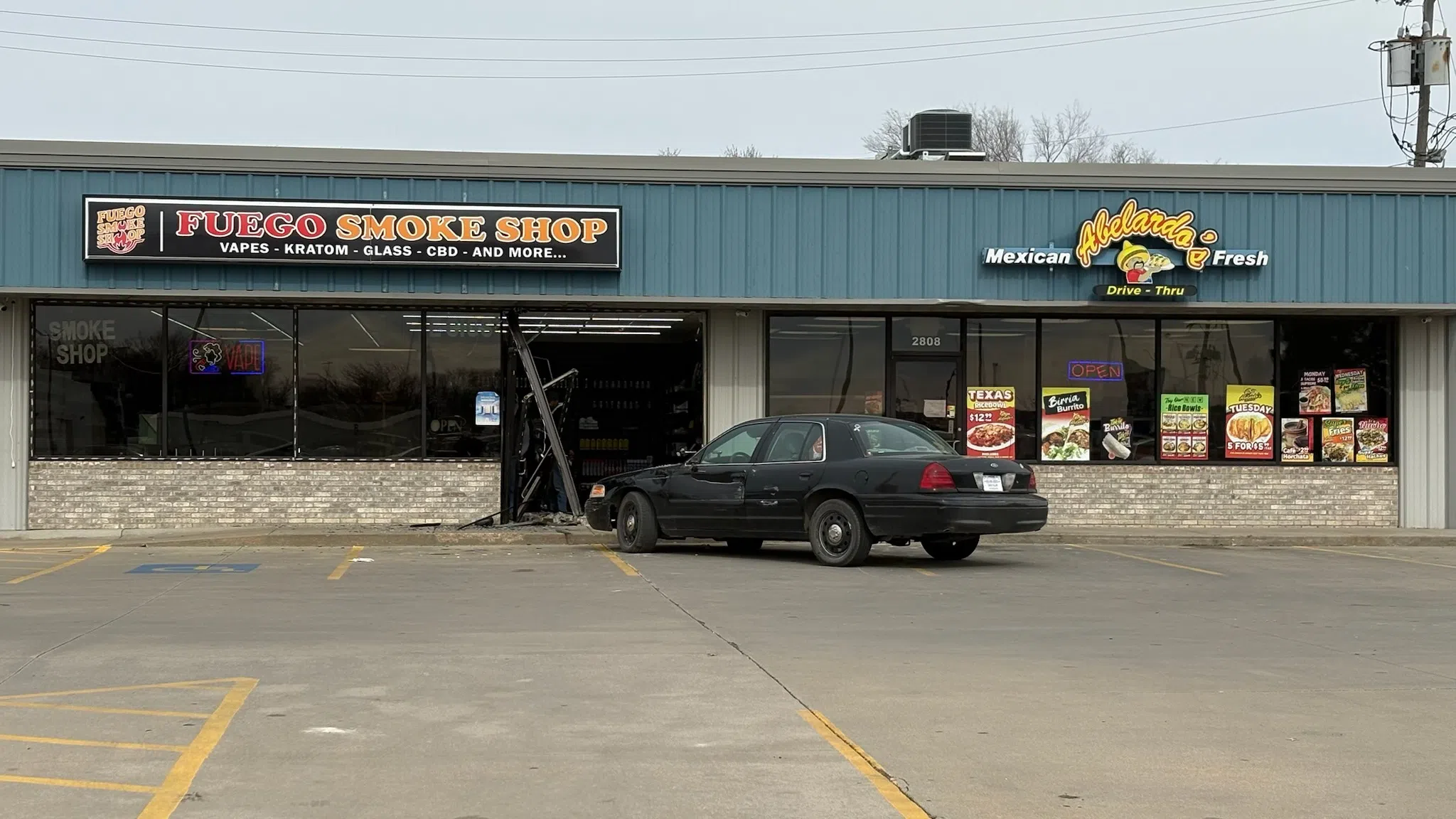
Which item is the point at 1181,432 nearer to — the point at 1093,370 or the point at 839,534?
the point at 1093,370

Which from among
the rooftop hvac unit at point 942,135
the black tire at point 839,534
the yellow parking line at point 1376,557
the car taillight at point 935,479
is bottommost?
the yellow parking line at point 1376,557

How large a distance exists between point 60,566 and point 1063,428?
13.6 m

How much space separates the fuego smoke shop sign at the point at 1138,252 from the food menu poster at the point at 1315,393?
2227 millimetres

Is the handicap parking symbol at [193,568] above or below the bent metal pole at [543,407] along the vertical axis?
below

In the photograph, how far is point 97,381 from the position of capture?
67.9ft

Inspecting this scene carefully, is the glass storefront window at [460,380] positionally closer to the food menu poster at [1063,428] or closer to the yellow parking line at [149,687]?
the food menu poster at [1063,428]

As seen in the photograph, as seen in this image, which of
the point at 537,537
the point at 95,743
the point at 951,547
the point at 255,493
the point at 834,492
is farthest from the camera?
the point at 255,493

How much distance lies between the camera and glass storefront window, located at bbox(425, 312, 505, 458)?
834 inches

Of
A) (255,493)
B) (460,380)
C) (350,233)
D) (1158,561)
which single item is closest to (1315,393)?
(1158,561)

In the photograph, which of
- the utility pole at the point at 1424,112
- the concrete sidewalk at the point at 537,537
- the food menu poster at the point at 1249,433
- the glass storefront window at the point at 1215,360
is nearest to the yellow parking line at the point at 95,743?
the concrete sidewalk at the point at 537,537

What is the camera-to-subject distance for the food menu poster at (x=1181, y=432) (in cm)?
2220

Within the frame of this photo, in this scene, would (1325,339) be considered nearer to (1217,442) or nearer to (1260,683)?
(1217,442)

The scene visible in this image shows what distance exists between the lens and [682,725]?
23.4 feet

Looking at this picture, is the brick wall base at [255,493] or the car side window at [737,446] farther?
the brick wall base at [255,493]
